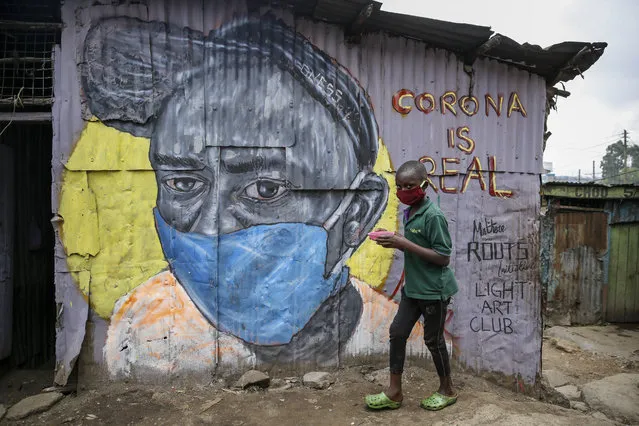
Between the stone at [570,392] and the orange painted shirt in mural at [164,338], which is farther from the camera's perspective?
the stone at [570,392]

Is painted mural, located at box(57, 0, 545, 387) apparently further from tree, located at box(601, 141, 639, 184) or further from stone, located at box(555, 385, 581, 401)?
tree, located at box(601, 141, 639, 184)

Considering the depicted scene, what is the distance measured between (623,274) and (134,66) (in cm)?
1098

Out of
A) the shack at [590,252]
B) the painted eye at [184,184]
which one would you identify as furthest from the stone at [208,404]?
the shack at [590,252]

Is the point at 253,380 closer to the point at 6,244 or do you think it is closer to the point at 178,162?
the point at 178,162

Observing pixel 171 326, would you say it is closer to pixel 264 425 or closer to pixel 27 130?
pixel 264 425

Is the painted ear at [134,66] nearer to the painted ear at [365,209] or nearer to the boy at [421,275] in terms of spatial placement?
the painted ear at [365,209]

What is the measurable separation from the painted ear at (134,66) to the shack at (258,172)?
0.01 meters

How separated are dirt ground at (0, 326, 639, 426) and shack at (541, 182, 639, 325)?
625 cm

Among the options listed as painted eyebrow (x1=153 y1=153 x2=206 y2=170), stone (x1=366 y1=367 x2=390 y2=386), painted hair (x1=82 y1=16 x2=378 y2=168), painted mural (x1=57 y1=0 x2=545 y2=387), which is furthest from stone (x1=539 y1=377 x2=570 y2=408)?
painted eyebrow (x1=153 y1=153 x2=206 y2=170)

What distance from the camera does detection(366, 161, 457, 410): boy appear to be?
334cm

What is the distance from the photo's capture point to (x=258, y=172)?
4.40 metres

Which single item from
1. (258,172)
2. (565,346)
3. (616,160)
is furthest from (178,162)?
(616,160)

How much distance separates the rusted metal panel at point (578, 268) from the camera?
32.7 feet

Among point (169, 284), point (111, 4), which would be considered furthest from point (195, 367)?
point (111, 4)
